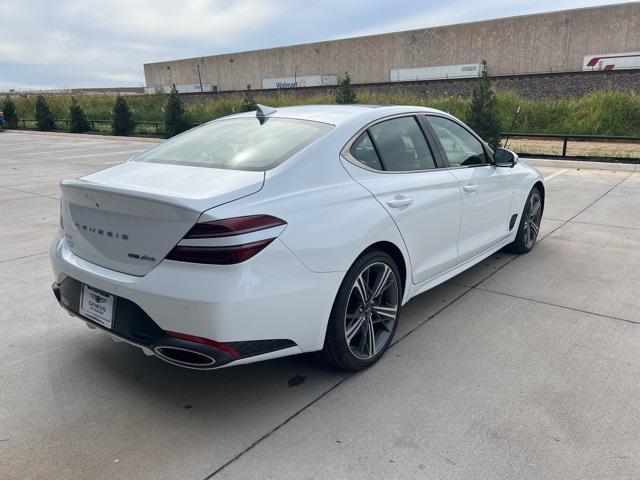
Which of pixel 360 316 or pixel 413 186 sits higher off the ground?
pixel 413 186

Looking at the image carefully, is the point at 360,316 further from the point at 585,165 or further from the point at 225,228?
the point at 585,165

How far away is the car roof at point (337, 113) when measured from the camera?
10.8 feet

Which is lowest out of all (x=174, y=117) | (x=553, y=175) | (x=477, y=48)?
(x=553, y=175)

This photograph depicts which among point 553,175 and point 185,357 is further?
point 553,175

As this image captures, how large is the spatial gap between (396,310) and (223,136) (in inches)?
64.2

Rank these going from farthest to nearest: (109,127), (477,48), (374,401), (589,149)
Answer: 1. (477,48)
2. (109,127)
3. (589,149)
4. (374,401)

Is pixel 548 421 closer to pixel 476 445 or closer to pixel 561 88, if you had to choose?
pixel 476 445

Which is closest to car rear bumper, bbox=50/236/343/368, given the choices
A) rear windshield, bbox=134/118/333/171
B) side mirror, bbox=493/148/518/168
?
rear windshield, bbox=134/118/333/171

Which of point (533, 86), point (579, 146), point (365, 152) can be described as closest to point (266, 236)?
point (365, 152)

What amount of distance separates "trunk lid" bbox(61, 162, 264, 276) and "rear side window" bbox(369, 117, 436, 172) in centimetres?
104

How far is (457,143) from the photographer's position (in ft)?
13.7

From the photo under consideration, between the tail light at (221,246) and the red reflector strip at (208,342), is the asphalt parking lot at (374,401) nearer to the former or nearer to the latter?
the red reflector strip at (208,342)

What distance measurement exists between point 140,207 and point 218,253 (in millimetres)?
499

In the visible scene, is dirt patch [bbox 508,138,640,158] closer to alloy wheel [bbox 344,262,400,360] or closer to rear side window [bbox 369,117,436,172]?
rear side window [bbox 369,117,436,172]
